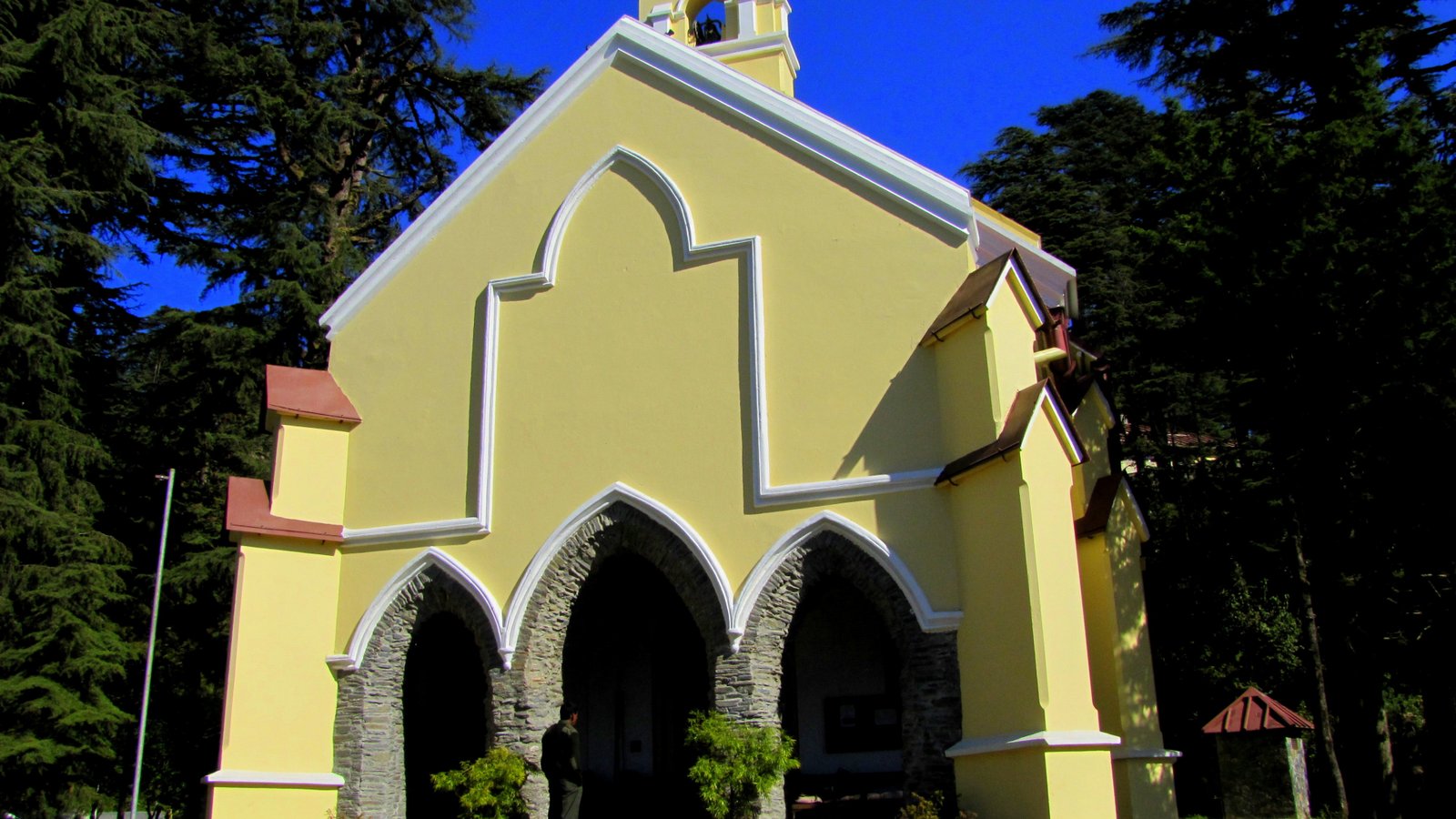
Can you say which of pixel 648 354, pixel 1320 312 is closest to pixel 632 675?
pixel 648 354

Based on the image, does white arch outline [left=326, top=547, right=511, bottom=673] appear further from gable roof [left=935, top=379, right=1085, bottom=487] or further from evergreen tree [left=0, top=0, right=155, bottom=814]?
gable roof [left=935, top=379, right=1085, bottom=487]

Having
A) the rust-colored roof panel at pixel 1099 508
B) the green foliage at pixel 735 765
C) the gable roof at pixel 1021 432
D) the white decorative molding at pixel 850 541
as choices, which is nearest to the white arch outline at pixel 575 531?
the white decorative molding at pixel 850 541

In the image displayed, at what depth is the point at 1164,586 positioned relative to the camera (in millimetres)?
23422

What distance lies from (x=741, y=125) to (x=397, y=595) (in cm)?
628

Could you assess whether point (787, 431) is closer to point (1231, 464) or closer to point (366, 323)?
point (366, 323)

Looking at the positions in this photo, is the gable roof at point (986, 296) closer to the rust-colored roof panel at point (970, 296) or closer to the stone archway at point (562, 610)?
the rust-colored roof panel at point (970, 296)

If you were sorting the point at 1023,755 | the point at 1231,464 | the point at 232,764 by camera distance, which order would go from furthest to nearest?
the point at 1231,464 < the point at 232,764 < the point at 1023,755

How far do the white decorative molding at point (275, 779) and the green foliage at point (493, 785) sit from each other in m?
1.31

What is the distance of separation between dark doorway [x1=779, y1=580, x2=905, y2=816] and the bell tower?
692cm

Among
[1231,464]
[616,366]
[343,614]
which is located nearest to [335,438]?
[343,614]

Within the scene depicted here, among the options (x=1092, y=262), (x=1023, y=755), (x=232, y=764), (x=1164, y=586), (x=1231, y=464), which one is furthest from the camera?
(x=1092, y=262)

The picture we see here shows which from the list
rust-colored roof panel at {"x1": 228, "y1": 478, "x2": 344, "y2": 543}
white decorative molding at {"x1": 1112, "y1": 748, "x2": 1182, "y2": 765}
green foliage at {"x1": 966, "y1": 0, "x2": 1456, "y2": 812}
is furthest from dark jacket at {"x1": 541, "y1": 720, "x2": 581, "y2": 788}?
green foliage at {"x1": 966, "y1": 0, "x2": 1456, "y2": 812}

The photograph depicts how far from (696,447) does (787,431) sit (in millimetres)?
983

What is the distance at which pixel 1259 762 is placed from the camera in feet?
46.6
